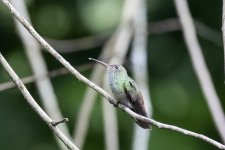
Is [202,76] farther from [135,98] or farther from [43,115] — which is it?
[43,115]

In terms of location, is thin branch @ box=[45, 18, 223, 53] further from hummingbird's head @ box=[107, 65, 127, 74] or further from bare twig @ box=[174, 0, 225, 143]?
hummingbird's head @ box=[107, 65, 127, 74]

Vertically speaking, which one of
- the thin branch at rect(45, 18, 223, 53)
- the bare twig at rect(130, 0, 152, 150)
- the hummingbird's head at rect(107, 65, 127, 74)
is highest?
the thin branch at rect(45, 18, 223, 53)

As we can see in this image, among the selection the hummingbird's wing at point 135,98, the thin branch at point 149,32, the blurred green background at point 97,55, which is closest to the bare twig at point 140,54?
the thin branch at point 149,32

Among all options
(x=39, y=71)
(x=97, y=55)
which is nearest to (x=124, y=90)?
(x=39, y=71)

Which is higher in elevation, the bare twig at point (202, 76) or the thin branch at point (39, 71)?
the thin branch at point (39, 71)

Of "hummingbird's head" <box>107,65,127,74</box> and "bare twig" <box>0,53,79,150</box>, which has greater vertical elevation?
"hummingbird's head" <box>107,65,127,74</box>

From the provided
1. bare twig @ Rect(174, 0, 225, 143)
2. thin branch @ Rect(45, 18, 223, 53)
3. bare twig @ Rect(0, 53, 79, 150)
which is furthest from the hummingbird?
thin branch @ Rect(45, 18, 223, 53)

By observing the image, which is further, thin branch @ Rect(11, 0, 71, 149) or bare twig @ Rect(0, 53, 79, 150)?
thin branch @ Rect(11, 0, 71, 149)

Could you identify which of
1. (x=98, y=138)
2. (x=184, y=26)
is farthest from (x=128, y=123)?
(x=184, y=26)

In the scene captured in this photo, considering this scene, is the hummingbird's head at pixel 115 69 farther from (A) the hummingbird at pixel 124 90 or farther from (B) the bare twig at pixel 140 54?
(B) the bare twig at pixel 140 54
